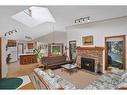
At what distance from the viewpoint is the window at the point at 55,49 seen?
287cm

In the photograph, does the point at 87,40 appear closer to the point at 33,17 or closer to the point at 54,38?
the point at 54,38

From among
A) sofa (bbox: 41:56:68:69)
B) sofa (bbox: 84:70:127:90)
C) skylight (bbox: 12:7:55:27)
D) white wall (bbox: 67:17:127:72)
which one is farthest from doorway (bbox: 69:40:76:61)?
sofa (bbox: 84:70:127:90)

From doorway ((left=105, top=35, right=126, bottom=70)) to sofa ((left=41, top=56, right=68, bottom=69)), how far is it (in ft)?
3.64

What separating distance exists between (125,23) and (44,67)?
7.29 ft

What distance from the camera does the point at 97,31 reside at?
9.59 feet

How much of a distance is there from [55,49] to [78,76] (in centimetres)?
110

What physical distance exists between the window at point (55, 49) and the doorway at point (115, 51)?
1.17m

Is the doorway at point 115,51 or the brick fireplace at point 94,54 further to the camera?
the brick fireplace at point 94,54

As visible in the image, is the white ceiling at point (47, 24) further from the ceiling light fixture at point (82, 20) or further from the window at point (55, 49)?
the window at point (55, 49)

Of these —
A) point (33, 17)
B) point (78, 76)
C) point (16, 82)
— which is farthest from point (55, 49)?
point (16, 82)

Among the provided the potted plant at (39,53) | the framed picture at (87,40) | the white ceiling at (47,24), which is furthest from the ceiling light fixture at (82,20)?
the potted plant at (39,53)

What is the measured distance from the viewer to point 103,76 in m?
2.86
